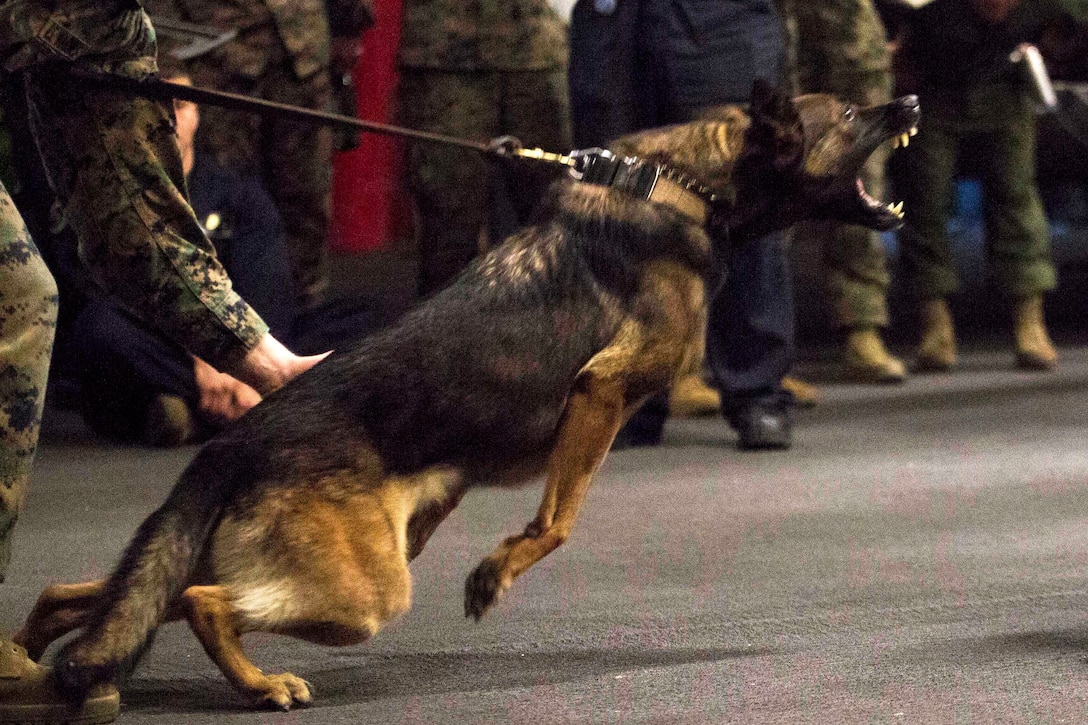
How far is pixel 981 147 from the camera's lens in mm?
6293

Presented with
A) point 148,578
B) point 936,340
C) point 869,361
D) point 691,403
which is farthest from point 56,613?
point 936,340

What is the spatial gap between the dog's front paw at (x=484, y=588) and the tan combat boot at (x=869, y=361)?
12.7 feet

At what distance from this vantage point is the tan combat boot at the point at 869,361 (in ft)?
19.7

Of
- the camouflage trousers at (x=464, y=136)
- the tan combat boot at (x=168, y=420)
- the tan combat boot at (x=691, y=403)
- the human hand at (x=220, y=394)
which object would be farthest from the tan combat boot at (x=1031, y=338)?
the tan combat boot at (x=168, y=420)

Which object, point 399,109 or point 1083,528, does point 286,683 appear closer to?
point 1083,528

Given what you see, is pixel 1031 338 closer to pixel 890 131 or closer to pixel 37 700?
pixel 890 131

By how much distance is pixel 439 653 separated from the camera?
8.88 ft

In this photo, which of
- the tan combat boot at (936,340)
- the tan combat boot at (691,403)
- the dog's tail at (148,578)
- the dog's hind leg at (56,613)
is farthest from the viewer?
the tan combat boot at (936,340)

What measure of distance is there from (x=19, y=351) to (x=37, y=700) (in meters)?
0.52

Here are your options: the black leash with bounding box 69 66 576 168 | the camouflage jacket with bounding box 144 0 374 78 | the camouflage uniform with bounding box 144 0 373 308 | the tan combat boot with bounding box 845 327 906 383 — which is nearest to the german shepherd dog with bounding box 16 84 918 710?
the black leash with bounding box 69 66 576 168

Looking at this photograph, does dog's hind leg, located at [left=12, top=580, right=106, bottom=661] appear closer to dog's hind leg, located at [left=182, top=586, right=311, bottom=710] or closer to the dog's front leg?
dog's hind leg, located at [left=182, top=586, right=311, bottom=710]

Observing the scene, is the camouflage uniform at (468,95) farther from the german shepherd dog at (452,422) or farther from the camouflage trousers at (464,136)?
the german shepherd dog at (452,422)

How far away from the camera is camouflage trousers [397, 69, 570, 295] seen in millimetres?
5508

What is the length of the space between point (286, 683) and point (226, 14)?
10.8 ft
